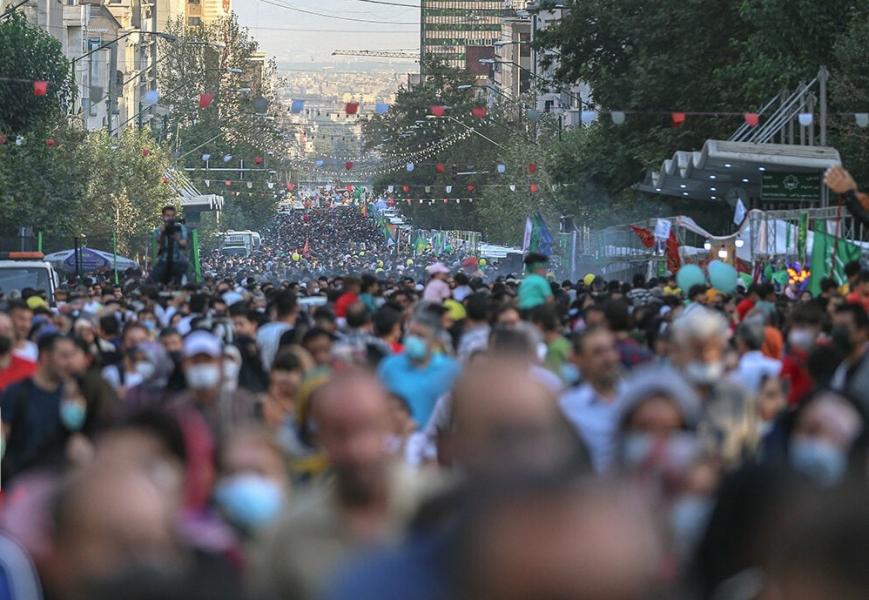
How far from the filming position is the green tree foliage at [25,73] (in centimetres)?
4928

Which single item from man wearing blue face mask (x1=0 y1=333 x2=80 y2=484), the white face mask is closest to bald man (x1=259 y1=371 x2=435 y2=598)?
the white face mask

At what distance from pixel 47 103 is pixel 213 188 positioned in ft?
195

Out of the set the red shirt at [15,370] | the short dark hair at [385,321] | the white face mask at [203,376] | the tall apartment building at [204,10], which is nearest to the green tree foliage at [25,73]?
the short dark hair at [385,321]

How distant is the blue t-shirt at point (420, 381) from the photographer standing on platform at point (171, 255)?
14346 millimetres

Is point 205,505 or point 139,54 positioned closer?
point 205,505

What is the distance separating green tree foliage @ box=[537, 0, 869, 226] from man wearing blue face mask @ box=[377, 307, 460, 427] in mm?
27822

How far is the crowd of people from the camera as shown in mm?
2479

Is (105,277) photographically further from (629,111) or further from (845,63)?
(845,63)

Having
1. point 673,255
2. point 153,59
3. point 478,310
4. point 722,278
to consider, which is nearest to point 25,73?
point 673,255

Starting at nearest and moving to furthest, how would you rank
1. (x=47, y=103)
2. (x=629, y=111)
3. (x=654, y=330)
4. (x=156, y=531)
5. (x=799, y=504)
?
(x=799, y=504)
(x=156, y=531)
(x=654, y=330)
(x=629, y=111)
(x=47, y=103)

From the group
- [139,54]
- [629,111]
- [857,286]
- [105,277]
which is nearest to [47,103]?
[105,277]

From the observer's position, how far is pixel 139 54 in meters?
118

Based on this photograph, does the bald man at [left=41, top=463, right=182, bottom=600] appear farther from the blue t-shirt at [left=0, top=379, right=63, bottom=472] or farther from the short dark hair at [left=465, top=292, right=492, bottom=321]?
the short dark hair at [left=465, top=292, right=492, bottom=321]

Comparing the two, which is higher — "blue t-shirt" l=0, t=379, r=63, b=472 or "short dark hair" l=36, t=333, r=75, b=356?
"short dark hair" l=36, t=333, r=75, b=356
